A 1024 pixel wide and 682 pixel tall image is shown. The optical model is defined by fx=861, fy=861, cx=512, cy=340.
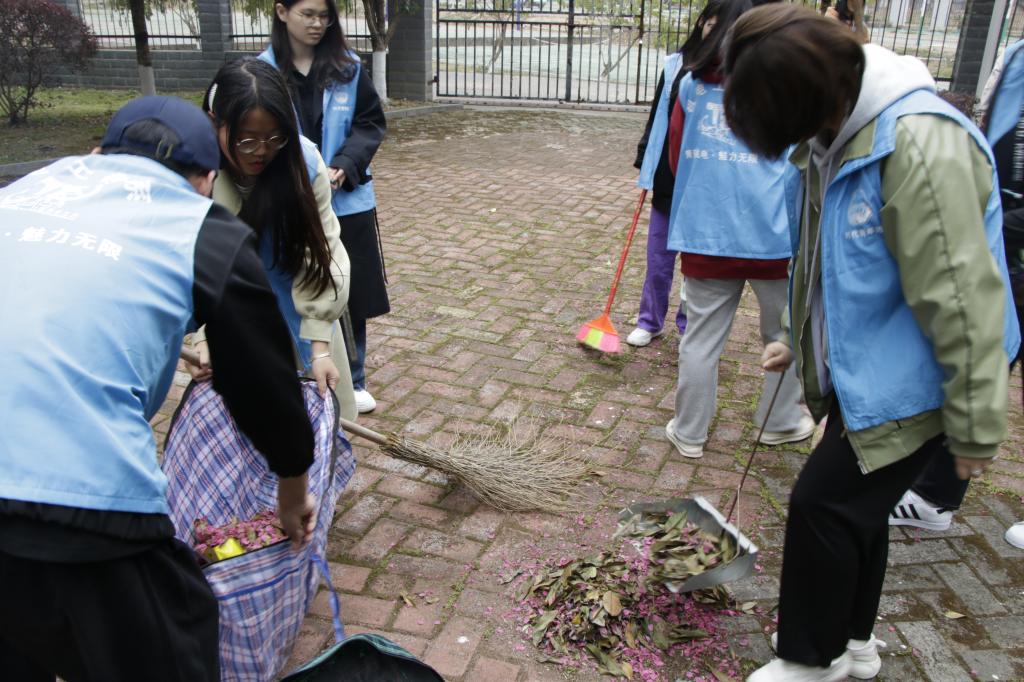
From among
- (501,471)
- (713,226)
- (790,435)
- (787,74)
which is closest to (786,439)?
(790,435)

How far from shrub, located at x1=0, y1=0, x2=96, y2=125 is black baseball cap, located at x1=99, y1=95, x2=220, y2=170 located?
34.9 feet

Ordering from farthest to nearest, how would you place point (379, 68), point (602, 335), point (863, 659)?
point (379, 68) < point (602, 335) < point (863, 659)

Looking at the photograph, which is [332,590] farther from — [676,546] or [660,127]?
[660,127]

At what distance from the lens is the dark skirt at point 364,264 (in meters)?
3.67

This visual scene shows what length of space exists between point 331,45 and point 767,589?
2660mm

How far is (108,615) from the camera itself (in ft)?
4.77

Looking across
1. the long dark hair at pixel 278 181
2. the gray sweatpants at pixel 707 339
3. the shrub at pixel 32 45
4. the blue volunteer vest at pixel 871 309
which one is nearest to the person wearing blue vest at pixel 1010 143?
the blue volunteer vest at pixel 871 309

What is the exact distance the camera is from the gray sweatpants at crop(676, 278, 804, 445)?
346cm

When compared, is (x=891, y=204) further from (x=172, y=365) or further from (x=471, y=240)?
(x=471, y=240)

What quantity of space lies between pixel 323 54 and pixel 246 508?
6.21 feet

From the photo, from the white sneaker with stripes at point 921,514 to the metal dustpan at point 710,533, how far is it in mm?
892

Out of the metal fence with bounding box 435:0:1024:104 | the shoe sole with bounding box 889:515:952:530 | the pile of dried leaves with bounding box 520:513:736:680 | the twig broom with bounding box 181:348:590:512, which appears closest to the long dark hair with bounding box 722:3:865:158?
the pile of dried leaves with bounding box 520:513:736:680

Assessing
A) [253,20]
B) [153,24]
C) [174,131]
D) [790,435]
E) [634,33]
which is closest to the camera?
[174,131]

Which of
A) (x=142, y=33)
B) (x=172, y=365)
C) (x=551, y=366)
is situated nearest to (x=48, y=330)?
(x=172, y=365)
